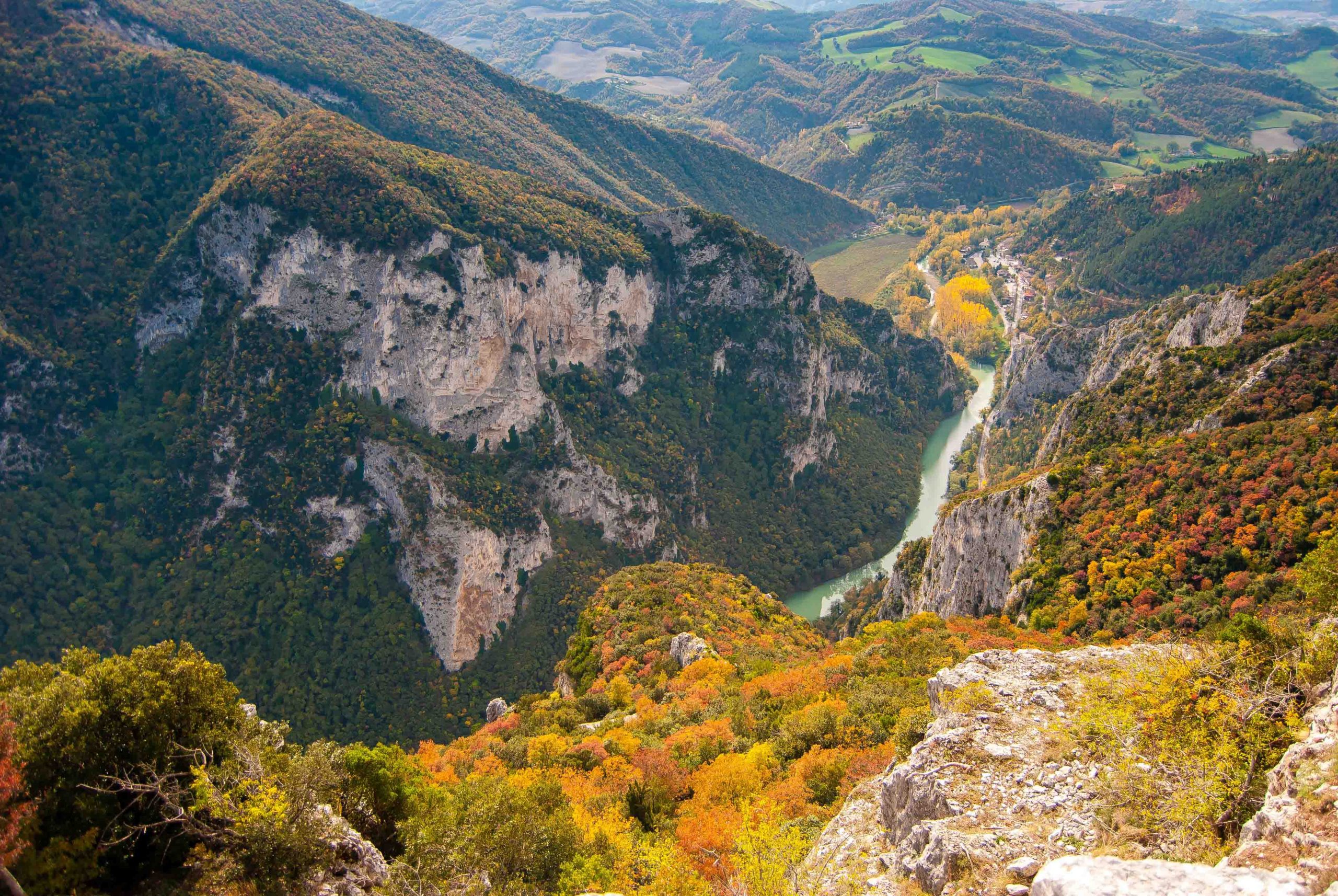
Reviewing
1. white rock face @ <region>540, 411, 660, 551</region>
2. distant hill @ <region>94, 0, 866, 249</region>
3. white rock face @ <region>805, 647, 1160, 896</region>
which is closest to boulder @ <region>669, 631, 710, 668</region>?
white rock face @ <region>805, 647, 1160, 896</region>

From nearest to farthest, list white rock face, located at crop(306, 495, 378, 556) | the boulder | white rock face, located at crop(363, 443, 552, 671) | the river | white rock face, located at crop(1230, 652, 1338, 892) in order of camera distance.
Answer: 1. white rock face, located at crop(1230, 652, 1338, 892)
2. the boulder
3. white rock face, located at crop(363, 443, 552, 671)
4. white rock face, located at crop(306, 495, 378, 556)
5. the river

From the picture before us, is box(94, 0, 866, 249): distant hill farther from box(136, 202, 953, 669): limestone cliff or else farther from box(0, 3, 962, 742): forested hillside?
box(136, 202, 953, 669): limestone cliff

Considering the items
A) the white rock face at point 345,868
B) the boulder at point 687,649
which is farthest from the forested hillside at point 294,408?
the white rock face at point 345,868

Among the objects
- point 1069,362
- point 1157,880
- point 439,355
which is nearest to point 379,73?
point 439,355

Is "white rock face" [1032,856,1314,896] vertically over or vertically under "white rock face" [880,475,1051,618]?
over

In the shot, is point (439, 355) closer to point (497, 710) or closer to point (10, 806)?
point (497, 710)

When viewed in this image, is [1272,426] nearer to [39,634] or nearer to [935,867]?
[935,867]
